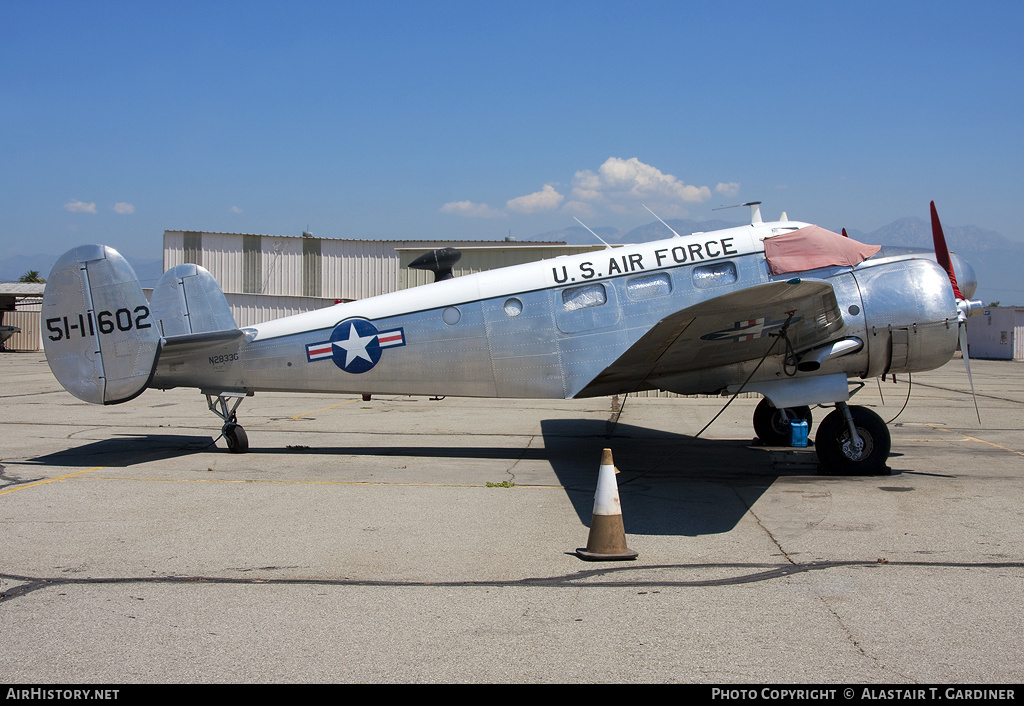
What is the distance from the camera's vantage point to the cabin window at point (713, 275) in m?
9.55

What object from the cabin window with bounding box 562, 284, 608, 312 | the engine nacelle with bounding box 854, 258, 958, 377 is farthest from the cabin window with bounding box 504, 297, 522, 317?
the engine nacelle with bounding box 854, 258, 958, 377

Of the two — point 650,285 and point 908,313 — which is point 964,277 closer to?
point 908,313

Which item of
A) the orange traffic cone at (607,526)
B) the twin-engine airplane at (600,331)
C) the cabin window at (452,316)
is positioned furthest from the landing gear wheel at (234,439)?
the orange traffic cone at (607,526)

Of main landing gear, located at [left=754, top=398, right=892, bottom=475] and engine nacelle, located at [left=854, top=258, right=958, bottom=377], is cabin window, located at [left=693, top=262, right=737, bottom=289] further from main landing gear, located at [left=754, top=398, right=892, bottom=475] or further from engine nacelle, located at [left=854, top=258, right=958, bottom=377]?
main landing gear, located at [left=754, top=398, right=892, bottom=475]

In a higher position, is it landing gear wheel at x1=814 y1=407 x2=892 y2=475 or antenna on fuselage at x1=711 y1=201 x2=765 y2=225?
antenna on fuselage at x1=711 y1=201 x2=765 y2=225

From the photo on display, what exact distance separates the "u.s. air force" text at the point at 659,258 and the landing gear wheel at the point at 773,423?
3.44 metres

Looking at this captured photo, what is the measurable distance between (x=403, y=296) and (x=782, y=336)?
5133mm

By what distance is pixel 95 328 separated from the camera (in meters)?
9.84

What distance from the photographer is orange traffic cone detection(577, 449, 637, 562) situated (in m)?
5.75

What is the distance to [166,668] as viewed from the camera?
3791mm

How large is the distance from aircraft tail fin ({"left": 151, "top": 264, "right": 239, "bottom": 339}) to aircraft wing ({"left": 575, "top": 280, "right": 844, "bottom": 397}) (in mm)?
5731

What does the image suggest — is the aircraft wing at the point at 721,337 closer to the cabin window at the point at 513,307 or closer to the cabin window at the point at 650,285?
the cabin window at the point at 650,285

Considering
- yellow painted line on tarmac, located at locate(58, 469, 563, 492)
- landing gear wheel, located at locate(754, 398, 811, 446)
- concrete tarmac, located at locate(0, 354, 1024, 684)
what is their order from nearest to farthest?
1. concrete tarmac, located at locate(0, 354, 1024, 684)
2. yellow painted line on tarmac, located at locate(58, 469, 563, 492)
3. landing gear wheel, located at locate(754, 398, 811, 446)

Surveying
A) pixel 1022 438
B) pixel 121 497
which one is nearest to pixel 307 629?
pixel 121 497
